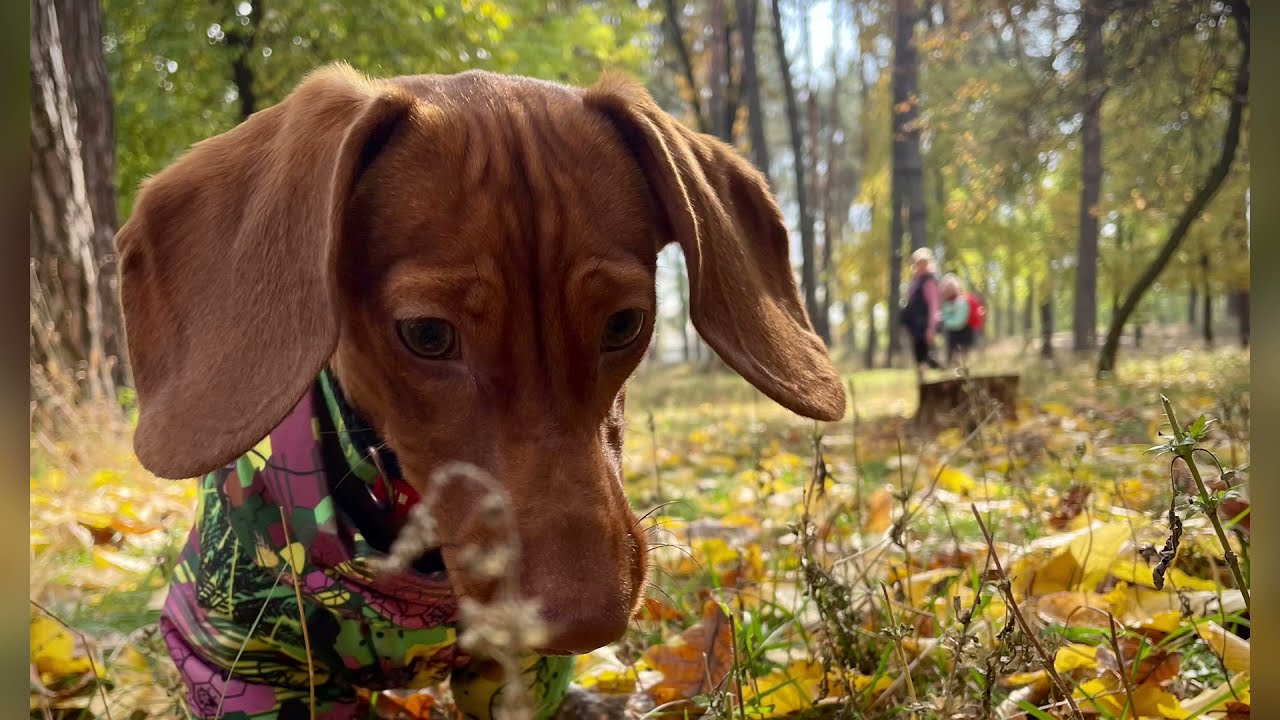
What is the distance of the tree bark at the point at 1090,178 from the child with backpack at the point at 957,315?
1393 mm

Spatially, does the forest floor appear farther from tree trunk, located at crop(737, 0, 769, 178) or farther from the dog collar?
tree trunk, located at crop(737, 0, 769, 178)

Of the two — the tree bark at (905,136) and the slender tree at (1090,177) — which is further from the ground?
the tree bark at (905,136)

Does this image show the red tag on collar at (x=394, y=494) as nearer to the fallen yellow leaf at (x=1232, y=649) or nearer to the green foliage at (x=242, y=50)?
the fallen yellow leaf at (x=1232, y=649)

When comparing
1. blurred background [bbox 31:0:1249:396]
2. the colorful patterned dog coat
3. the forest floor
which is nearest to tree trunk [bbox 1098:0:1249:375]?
blurred background [bbox 31:0:1249:396]

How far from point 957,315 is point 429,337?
40.1 ft

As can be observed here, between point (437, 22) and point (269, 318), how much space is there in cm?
934

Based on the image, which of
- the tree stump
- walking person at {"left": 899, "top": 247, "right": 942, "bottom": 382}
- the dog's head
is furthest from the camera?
walking person at {"left": 899, "top": 247, "right": 942, "bottom": 382}

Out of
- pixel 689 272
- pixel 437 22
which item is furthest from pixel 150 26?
pixel 689 272

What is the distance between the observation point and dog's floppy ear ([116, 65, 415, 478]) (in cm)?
146

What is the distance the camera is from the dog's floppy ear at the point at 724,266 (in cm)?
171

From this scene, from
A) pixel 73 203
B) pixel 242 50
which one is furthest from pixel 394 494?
pixel 242 50

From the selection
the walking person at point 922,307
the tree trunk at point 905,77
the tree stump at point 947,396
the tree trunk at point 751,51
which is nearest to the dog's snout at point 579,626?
the tree stump at point 947,396

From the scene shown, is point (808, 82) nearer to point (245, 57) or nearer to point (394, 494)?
point (245, 57)

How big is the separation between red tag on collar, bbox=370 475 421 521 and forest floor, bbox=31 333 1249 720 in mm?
469
